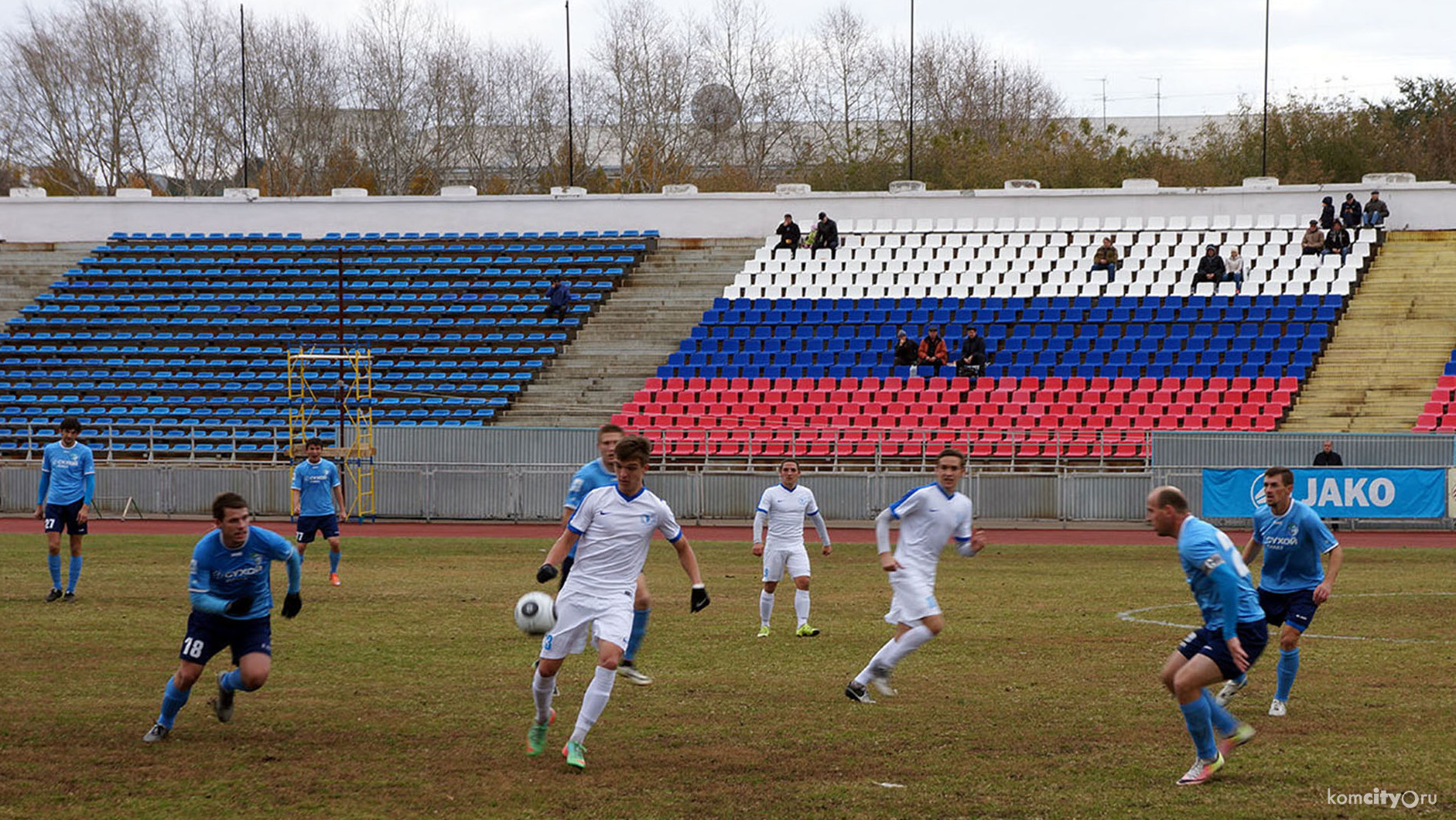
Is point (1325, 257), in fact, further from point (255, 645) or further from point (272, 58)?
point (272, 58)

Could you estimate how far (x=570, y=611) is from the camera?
9.82 metres

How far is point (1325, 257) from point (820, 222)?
1431 cm

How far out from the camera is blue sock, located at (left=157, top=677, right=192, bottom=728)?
10281 mm

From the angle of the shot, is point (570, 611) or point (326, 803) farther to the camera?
point (570, 611)

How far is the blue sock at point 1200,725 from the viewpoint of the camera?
9.18 meters

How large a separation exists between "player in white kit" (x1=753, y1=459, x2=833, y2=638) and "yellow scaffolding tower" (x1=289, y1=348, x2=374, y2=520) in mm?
12028

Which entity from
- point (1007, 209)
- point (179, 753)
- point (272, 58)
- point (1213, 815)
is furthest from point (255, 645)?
point (272, 58)

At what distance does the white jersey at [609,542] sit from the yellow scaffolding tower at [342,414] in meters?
17.0

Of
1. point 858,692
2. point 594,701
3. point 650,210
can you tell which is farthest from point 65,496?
point 650,210

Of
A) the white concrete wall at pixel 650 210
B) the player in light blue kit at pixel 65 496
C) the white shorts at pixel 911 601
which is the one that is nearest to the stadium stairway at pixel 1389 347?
the white concrete wall at pixel 650 210

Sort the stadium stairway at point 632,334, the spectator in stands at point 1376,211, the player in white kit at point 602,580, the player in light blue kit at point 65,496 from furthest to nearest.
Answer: the spectator in stands at point 1376,211
the stadium stairway at point 632,334
the player in light blue kit at point 65,496
the player in white kit at point 602,580

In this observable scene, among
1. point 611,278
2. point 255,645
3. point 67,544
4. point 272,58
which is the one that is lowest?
point 67,544

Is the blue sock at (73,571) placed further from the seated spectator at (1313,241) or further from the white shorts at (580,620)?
the seated spectator at (1313,241)

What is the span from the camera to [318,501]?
65.2ft
